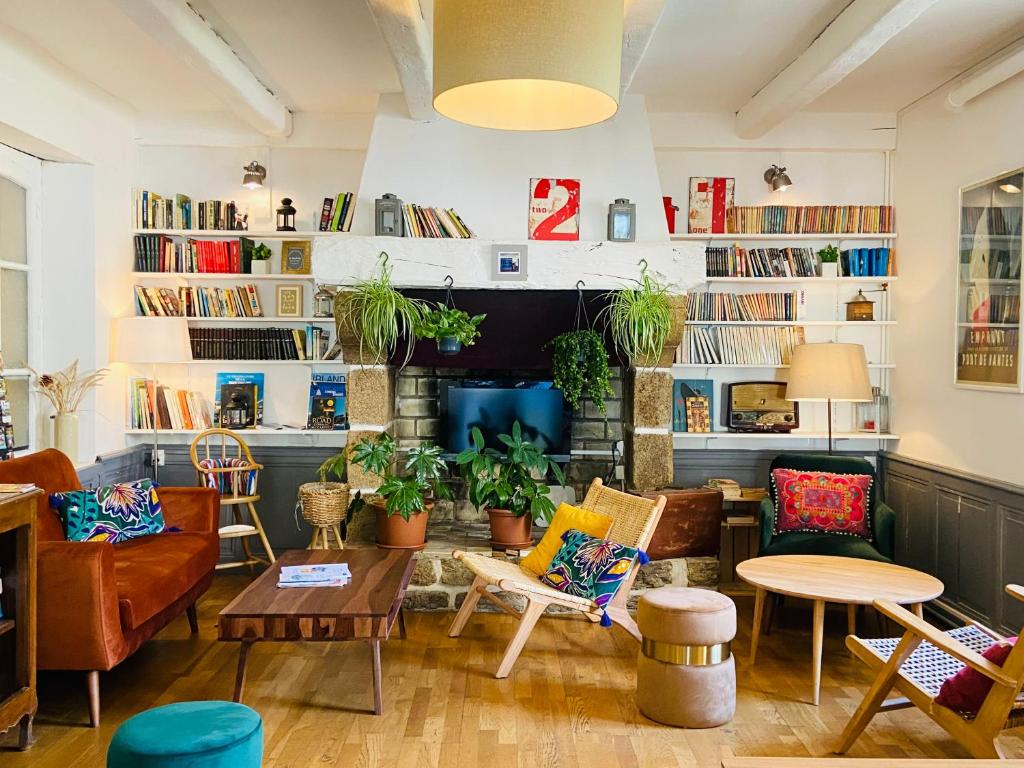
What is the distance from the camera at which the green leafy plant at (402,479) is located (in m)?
5.06

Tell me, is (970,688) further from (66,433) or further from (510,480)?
(66,433)

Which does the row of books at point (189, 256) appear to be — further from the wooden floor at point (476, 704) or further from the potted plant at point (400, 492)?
the wooden floor at point (476, 704)

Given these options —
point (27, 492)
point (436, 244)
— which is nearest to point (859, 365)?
point (436, 244)

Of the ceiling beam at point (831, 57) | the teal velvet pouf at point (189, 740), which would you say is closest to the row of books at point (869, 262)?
the ceiling beam at point (831, 57)

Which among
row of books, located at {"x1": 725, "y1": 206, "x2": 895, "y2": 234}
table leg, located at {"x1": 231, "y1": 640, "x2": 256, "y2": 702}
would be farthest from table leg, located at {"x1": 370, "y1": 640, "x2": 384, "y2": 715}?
row of books, located at {"x1": 725, "y1": 206, "x2": 895, "y2": 234}

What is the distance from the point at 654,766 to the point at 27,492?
2.45m

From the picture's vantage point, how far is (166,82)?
5320mm

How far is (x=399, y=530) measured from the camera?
5.17 metres

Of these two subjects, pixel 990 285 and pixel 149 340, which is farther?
pixel 149 340

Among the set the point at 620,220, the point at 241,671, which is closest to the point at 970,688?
the point at 241,671

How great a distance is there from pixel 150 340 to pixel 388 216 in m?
1.64

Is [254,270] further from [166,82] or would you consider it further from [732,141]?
[732,141]

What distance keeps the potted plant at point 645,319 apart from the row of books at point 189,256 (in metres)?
2.49

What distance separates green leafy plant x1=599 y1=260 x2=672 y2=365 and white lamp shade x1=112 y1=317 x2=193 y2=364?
2.66 meters
